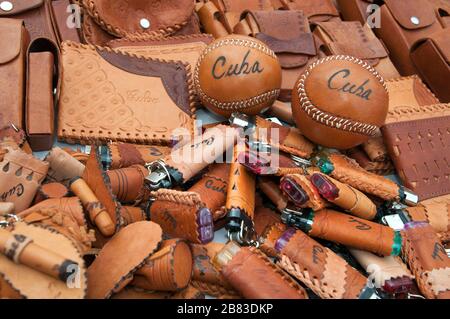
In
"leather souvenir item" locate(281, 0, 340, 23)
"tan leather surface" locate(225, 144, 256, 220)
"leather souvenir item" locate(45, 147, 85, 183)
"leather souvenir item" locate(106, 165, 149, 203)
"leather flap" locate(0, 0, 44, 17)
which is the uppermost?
"leather flap" locate(0, 0, 44, 17)

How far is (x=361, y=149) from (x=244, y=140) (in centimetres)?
70

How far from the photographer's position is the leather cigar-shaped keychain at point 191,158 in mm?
2250

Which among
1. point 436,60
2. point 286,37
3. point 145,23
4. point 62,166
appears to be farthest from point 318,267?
point 145,23

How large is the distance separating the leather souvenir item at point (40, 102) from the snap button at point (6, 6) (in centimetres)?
51

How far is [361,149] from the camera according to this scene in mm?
2789

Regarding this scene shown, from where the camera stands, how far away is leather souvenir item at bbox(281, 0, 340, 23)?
374 centimetres

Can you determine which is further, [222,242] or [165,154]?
Answer: [165,154]

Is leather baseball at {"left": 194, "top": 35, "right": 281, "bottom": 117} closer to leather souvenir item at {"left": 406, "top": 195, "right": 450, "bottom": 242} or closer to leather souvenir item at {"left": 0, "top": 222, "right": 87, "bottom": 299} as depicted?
leather souvenir item at {"left": 406, "top": 195, "right": 450, "bottom": 242}

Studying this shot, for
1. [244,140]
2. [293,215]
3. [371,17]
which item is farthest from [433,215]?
[371,17]

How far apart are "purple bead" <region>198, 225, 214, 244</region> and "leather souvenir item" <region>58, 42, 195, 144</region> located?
0.70 metres

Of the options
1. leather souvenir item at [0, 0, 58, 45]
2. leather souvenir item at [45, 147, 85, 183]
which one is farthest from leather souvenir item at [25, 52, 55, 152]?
leather souvenir item at [0, 0, 58, 45]

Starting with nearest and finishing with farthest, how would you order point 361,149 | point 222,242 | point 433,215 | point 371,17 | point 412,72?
1. point 222,242
2. point 433,215
3. point 361,149
4. point 412,72
5. point 371,17

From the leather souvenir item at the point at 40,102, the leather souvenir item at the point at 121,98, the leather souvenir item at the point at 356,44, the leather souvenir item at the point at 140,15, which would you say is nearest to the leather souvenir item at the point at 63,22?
the leather souvenir item at the point at 140,15
